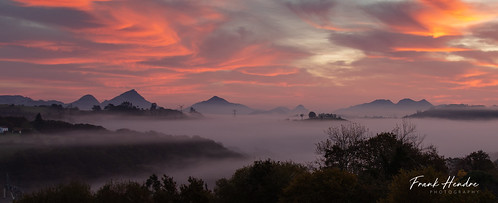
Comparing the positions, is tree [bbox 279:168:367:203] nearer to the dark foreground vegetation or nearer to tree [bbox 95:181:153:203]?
the dark foreground vegetation

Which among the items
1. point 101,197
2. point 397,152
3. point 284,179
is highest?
point 397,152

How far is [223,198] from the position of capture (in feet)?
251

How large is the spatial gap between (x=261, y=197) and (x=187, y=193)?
11.7m

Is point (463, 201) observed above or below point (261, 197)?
above

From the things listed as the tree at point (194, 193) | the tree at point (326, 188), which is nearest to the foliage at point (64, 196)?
the tree at point (194, 193)

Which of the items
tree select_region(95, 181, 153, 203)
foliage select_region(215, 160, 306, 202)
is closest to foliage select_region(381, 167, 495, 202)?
foliage select_region(215, 160, 306, 202)

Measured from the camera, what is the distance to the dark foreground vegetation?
4641 centimetres

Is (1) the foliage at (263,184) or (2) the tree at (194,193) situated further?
(1) the foliage at (263,184)

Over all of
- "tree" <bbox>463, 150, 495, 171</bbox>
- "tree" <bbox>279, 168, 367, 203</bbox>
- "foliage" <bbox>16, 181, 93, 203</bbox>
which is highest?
"tree" <bbox>279, 168, 367, 203</bbox>

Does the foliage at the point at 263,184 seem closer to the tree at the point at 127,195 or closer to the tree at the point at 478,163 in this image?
the tree at the point at 127,195

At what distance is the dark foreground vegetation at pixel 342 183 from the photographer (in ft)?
152

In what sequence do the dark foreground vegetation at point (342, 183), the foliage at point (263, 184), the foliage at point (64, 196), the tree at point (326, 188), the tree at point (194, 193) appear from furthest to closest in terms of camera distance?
the foliage at point (64, 196)
the foliage at point (263, 184)
the tree at point (194, 193)
the tree at point (326, 188)
the dark foreground vegetation at point (342, 183)

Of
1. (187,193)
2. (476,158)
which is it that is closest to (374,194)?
(187,193)

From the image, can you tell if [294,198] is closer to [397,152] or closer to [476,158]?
[397,152]
